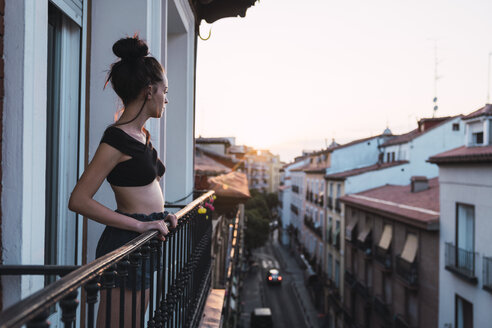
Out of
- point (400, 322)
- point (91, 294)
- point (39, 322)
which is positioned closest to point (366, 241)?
point (400, 322)

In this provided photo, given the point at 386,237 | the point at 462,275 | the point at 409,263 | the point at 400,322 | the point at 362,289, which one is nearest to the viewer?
the point at 462,275

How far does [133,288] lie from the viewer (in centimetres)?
196

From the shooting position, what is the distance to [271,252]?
55000 mm

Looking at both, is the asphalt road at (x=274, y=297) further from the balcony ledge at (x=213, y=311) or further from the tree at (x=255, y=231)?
the balcony ledge at (x=213, y=311)

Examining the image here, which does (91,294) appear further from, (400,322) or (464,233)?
(400,322)

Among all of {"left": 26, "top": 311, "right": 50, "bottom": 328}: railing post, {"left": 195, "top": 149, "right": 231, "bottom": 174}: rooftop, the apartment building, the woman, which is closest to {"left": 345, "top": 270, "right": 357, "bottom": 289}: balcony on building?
the apartment building

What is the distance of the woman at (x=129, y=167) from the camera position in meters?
1.88

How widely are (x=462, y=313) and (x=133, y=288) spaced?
14.9 m

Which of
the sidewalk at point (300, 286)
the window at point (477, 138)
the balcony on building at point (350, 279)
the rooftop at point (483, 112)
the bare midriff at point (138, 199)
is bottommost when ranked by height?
the sidewalk at point (300, 286)

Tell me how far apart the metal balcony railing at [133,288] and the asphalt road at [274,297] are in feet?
79.6

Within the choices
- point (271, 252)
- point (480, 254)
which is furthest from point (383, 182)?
point (271, 252)

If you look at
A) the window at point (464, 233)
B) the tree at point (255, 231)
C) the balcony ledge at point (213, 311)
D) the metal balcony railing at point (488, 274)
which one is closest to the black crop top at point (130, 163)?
the balcony ledge at point (213, 311)

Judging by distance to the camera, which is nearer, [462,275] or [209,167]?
[462,275]

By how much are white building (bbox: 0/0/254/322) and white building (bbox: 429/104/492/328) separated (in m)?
10.5
